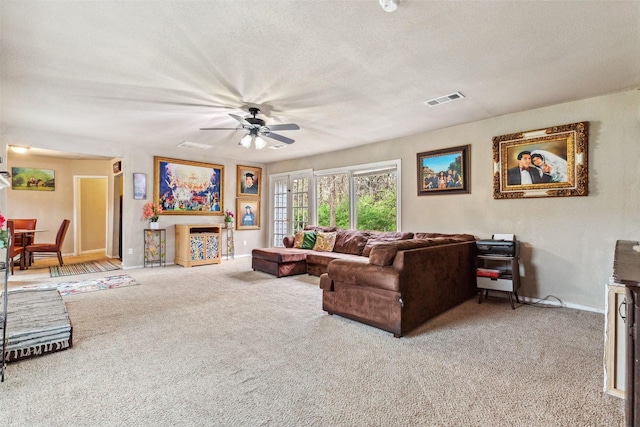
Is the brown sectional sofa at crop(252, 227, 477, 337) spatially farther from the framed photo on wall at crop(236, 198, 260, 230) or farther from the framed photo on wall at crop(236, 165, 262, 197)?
the framed photo on wall at crop(236, 165, 262, 197)

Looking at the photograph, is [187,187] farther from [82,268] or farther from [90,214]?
[90,214]

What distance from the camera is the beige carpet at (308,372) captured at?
5.54 feet

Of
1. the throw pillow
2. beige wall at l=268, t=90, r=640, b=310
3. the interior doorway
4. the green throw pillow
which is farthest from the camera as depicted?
the interior doorway

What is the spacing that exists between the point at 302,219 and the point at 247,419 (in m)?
5.95

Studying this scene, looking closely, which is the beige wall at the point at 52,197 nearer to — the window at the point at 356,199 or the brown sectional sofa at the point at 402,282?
the window at the point at 356,199

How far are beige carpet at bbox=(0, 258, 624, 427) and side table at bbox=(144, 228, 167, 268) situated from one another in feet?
10.2

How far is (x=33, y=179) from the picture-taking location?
726 cm

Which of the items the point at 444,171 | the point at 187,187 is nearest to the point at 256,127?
the point at 444,171

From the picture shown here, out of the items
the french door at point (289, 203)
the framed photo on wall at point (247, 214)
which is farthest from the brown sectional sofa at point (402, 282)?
the framed photo on wall at point (247, 214)

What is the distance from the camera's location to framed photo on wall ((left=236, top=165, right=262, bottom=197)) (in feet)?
26.2

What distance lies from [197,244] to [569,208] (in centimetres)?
649

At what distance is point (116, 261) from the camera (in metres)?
7.02

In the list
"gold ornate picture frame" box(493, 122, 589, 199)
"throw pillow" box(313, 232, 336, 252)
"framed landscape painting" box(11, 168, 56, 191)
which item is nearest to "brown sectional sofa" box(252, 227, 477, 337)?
"gold ornate picture frame" box(493, 122, 589, 199)

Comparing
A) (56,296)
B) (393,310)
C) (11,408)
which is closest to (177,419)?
(11,408)
